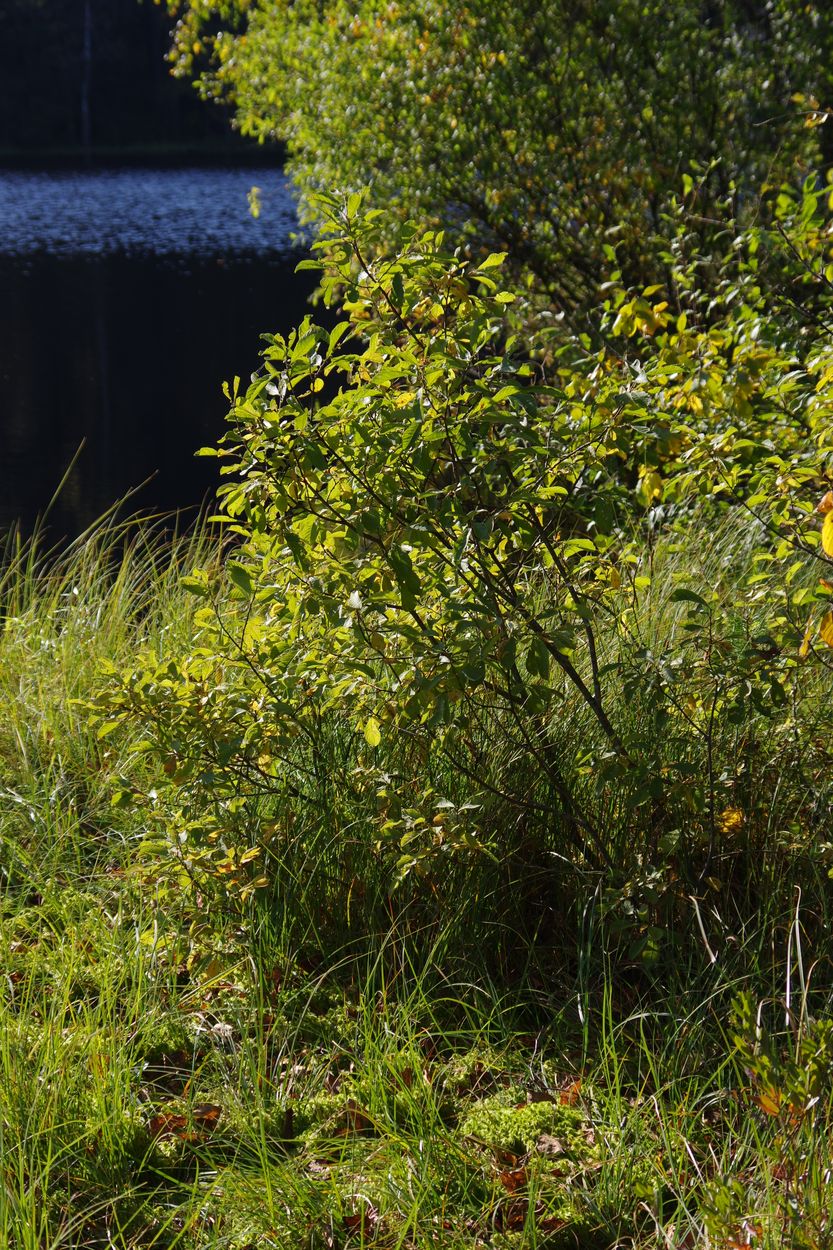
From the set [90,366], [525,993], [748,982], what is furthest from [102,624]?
[90,366]

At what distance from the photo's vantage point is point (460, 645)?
2547mm

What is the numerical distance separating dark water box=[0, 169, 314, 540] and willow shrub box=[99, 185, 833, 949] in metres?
5.34

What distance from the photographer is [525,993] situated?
2.89 meters

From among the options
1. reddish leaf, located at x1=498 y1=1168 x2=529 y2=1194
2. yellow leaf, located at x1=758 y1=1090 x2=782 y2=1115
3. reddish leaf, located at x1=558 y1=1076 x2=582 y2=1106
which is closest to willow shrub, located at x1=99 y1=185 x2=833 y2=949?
reddish leaf, located at x1=558 y1=1076 x2=582 y2=1106

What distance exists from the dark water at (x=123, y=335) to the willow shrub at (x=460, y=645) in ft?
17.5

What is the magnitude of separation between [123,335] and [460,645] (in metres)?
15.7

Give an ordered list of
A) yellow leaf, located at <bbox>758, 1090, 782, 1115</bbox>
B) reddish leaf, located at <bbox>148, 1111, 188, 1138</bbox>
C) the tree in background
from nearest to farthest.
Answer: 1. yellow leaf, located at <bbox>758, 1090, 782, 1115</bbox>
2. reddish leaf, located at <bbox>148, 1111, 188, 1138</bbox>
3. the tree in background

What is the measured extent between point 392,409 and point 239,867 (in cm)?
→ 122

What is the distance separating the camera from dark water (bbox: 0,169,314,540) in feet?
38.1

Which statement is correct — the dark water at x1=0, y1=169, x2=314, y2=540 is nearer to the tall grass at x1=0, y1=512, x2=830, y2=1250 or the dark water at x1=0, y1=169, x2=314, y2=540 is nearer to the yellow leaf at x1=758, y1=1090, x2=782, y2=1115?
the tall grass at x1=0, y1=512, x2=830, y2=1250

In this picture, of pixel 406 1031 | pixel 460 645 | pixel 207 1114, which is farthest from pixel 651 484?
pixel 207 1114

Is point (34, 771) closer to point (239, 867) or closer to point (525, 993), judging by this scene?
point (239, 867)

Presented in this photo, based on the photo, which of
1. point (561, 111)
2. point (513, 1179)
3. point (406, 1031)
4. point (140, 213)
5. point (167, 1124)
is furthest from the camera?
point (140, 213)

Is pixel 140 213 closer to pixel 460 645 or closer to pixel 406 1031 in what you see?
pixel 460 645
